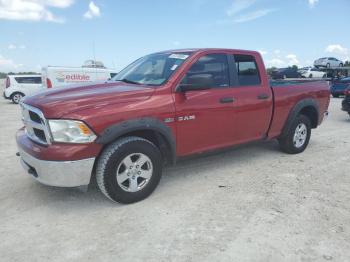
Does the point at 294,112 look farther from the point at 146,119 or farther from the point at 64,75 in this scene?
the point at 64,75

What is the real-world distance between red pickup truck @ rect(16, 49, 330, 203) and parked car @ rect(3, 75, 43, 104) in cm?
1568

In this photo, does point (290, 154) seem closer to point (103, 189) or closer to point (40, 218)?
point (103, 189)

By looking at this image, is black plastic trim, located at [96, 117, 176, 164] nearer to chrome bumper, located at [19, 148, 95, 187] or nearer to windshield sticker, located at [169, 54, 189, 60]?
chrome bumper, located at [19, 148, 95, 187]

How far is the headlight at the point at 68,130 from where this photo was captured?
3.37m

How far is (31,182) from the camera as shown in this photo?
4.57 metres

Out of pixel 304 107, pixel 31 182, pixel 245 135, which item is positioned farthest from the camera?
pixel 304 107

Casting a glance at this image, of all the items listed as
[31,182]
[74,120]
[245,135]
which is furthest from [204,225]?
[31,182]

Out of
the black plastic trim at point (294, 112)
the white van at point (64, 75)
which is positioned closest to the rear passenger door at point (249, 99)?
the black plastic trim at point (294, 112)

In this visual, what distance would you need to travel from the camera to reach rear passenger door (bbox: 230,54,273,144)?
15.7 ft

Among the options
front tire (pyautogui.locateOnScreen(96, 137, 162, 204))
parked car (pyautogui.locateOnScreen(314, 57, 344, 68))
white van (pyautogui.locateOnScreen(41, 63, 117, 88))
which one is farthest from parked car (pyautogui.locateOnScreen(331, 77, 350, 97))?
parked car (pyautogui.locateOnScreen(314, 57, 344, 68))

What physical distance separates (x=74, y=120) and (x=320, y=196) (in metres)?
3.03

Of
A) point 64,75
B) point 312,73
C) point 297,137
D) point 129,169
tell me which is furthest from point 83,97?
point 312,73

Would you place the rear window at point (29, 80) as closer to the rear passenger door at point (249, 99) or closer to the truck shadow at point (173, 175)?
the truck shadow at point (173, 175)

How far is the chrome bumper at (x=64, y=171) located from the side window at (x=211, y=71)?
1596 millimetres
